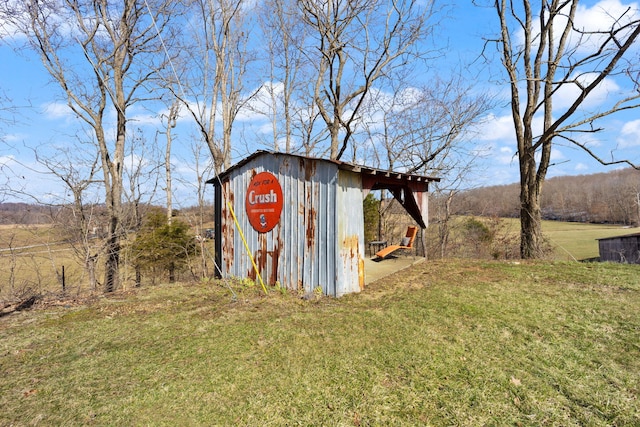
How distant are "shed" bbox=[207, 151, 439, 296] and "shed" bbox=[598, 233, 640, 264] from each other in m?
13.2

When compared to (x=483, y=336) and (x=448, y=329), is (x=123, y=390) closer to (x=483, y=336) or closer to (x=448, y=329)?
(x=448, y=329)

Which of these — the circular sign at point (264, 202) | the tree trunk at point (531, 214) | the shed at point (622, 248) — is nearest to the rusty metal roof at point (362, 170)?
the circular sign at point (264, 202)

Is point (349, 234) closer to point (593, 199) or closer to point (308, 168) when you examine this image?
point (308, 168)

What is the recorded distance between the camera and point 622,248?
14.9 m

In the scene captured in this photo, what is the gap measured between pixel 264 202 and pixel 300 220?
3.53ft

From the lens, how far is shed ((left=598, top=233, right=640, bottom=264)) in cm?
1377

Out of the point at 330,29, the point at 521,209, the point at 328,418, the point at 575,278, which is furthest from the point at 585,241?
the point at 328,418

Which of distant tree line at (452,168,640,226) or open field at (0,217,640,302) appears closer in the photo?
open field at (0,217,640,302)

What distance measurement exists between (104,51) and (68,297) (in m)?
7.68

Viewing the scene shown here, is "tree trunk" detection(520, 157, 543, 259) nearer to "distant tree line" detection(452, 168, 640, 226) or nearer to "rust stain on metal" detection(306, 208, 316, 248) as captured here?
"rust stain on metal" detection(306, 208, 316, 248)

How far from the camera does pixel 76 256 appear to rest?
7516 millimetres

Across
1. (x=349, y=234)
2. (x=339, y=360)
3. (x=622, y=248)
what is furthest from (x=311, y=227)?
(x=622, y=248)

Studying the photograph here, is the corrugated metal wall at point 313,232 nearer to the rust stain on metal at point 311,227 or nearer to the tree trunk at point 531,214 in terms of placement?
the rust stain on metal at point 311,227

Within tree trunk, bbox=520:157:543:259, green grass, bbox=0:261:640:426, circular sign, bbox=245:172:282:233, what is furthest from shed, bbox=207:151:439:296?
tree trunk, bbox=520:157:543:259
